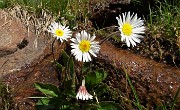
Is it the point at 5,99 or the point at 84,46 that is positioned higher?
the point at 84,46

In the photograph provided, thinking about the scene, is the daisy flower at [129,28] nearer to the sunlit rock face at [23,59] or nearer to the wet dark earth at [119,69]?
the wet dark earth at [119,69]

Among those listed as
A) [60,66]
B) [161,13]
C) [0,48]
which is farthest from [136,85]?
[0,48]

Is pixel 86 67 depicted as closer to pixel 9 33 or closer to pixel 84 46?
pixel 84 46

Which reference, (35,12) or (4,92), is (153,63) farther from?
(35,12)

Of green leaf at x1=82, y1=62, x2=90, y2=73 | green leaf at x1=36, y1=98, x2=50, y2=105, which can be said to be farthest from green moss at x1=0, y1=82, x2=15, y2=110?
green leaf at x1=82, y1=62, x2=90, y2=73

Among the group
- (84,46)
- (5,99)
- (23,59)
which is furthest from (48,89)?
(23,59)

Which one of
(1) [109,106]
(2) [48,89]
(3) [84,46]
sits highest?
(3) [84,46]

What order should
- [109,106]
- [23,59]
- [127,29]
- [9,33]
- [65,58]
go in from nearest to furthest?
[127,29] < [109,106] < [65,58] < [23,59] < [9,33]
